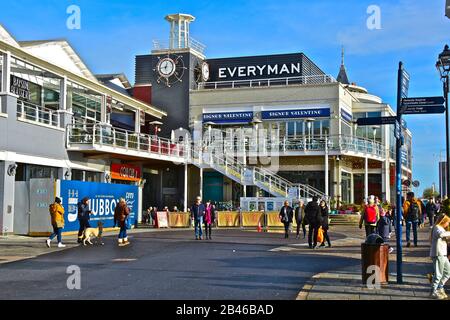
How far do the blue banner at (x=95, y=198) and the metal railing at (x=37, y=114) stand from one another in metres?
4.02

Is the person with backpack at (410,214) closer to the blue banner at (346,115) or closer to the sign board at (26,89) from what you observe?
the sign board at (26,89)

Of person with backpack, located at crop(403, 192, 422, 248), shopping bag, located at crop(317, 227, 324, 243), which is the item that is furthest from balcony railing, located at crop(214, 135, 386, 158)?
person with backpack, located at crop(403, 192, 422, 248)

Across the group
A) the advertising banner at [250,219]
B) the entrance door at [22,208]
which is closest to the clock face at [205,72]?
the advertising banner at [250,219]

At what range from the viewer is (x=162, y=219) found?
105 ft

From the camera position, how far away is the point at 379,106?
151 feet

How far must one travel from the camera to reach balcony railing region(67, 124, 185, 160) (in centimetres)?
2975

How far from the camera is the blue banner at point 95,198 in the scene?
24.1 m

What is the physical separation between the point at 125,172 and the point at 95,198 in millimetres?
9458

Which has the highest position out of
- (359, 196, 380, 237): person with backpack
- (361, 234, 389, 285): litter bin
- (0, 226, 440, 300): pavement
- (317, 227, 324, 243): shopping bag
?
(359, 196, 380, 237): person with backpack

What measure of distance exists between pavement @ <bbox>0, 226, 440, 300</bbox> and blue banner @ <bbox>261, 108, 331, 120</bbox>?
74.4 feet

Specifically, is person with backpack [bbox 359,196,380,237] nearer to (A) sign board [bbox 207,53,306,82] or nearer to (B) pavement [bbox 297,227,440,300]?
(B) pavement [bbox 297,227,440,300]

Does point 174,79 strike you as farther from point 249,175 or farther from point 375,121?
point 375,121
